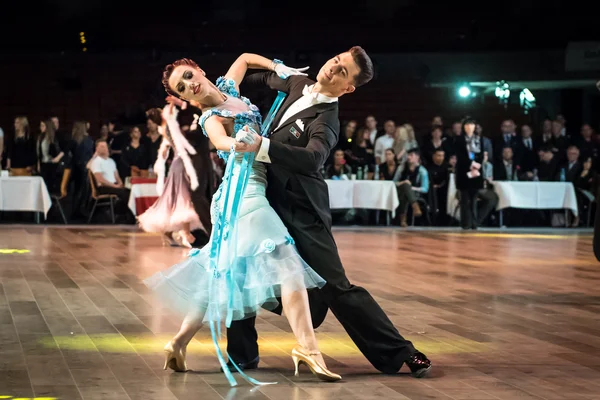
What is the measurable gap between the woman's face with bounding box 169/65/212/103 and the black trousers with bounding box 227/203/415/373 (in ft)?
2.10

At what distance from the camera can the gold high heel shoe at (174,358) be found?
14.8 ft

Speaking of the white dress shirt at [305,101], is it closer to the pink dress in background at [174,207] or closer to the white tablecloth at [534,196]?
the pink dress in background at [174,207]

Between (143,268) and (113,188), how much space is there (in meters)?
6.64

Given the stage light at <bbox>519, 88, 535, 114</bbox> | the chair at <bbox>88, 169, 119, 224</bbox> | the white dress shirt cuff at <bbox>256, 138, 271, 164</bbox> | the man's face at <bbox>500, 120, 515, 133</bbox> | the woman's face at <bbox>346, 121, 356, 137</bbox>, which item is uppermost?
the stage light at <bbox>519, 88, 535, 114</bbox>

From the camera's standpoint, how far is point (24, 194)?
15398 mm

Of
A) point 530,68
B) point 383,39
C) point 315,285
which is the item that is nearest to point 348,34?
point 383,39

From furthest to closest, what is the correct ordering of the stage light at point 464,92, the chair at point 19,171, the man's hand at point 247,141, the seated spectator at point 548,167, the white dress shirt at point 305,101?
the stage light at point 464,92 → the seated spectator at point 548,167 → the chair at point 19,171 → the white dress shirt at point 305,101 → the man's hand at point 247,141

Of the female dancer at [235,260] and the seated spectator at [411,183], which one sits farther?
the seated spectator at [411,183]

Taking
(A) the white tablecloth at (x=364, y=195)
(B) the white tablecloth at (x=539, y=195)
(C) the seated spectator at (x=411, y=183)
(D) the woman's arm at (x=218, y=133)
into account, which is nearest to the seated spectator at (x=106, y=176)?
(A) the white tablecloth at (x=364, y=195)

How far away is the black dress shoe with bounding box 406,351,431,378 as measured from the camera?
448 cm

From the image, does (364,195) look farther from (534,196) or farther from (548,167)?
(548,167)

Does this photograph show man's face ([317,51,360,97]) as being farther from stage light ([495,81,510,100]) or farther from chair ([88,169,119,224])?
stage light ([495,81,510,100])

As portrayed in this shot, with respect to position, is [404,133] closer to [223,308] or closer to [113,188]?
[113,188]

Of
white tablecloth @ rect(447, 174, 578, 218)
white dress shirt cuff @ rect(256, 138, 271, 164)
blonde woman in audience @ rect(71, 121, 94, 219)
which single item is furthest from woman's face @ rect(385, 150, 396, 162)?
white dress shirt cuff @ rect(256, 138, 271, 164)
